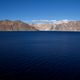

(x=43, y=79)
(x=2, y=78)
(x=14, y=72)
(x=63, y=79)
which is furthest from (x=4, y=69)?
(x=63, y=79)

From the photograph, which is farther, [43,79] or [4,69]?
[4,69]

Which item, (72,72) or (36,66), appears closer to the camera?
(72,72)

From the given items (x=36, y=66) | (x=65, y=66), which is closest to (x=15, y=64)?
(x=36, y=66)

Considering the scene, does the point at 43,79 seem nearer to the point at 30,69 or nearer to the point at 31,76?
the point at 31,76

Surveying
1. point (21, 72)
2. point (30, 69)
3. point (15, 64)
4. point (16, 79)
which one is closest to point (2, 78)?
point (16, 79)

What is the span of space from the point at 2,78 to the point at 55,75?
20.3 ft

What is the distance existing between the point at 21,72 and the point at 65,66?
7292mm

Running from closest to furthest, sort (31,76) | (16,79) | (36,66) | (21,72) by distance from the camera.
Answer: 1. (16,79)
2. (31,76)
3. (21,72)
4. (36,66)

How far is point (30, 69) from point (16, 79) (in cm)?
492

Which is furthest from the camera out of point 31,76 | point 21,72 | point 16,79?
point 21,72

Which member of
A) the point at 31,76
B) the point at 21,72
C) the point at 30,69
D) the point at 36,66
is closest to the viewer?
the point at 31,76

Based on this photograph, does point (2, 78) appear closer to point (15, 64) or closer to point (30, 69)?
point (30, 69)

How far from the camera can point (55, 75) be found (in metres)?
24.1

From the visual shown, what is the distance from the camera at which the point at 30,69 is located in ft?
87.0
